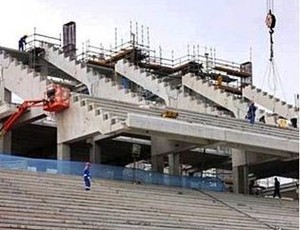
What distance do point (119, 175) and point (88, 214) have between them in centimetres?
685

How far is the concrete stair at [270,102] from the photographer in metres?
45.6

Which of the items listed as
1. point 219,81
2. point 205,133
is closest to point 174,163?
point 205,133

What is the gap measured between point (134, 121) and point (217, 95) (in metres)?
15.2

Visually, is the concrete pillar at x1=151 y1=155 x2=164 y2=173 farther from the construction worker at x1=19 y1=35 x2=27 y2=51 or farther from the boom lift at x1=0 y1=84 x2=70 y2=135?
the construction worker at x1=19 y1=35 x2=27 y2=51

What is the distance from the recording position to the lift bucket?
31.6 metres

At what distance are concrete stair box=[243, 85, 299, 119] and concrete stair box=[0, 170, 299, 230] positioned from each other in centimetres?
1398

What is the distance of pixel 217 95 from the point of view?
44312 millimetres

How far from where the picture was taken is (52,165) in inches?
1109

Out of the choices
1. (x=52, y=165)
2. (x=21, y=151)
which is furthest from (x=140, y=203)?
(x=21, y=151)

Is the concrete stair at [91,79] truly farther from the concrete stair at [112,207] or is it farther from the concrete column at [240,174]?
the concrete stair at [112,207]

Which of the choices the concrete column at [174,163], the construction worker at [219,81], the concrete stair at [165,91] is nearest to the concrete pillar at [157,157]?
the concrete column at [174,163]

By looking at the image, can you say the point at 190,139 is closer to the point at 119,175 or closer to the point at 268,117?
the point at 119,175

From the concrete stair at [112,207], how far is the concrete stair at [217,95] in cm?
1154

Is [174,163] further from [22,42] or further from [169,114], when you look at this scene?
[22,42]
